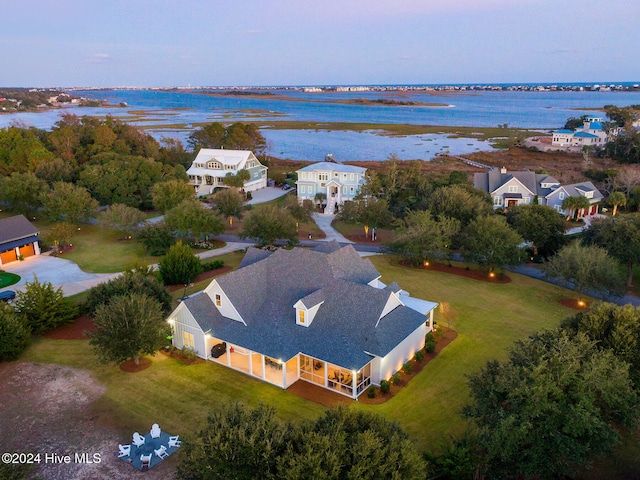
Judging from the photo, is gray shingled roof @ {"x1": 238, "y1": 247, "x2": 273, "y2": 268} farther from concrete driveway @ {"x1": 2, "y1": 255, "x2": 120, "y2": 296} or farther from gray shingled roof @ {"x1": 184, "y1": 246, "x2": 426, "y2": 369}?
concrete driveway @ {"x1": 2, "y1": 255, "x2": 120, "y2": 296}

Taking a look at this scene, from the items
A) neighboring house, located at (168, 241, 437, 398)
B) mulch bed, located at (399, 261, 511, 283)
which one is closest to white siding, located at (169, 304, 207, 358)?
neighboring house, located at (168, 241, 437, 398)

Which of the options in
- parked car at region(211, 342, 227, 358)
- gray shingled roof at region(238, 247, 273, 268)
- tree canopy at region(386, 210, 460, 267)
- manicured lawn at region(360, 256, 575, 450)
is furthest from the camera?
tree canopy at region(386, 210, 460, 267)

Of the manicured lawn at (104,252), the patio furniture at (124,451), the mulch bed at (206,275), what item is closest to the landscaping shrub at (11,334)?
the patio furniture at (124,451)

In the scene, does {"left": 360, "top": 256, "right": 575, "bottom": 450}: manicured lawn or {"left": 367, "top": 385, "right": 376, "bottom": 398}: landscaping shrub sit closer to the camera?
{"left": 360, "top": 256, "right": 575, "bottom": 450}: manicured lawn

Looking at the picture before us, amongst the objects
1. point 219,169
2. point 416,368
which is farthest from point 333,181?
point 416,368

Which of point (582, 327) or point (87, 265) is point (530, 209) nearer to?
point (582, 327)

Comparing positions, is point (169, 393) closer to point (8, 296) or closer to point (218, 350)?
point (218, 350)

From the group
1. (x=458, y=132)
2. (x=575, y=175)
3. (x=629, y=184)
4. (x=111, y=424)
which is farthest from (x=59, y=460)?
(x=458, y=132)

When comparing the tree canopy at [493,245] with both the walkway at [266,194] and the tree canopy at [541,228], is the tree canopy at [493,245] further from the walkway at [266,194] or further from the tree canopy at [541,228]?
the walkway at [266,194]
